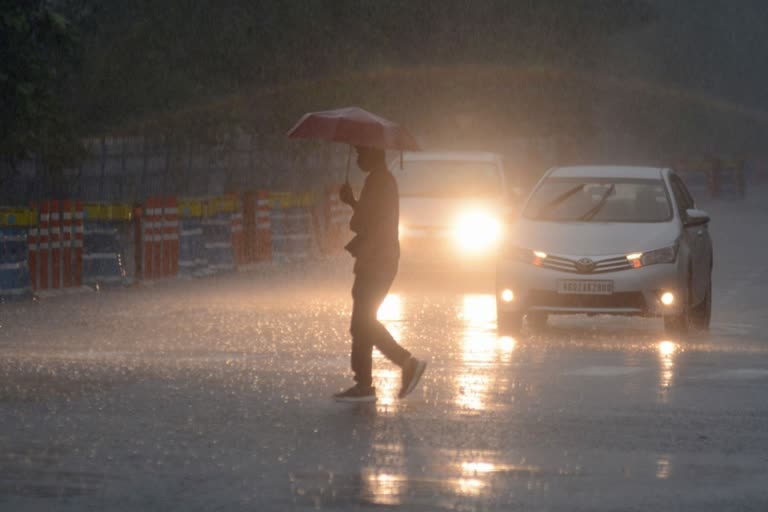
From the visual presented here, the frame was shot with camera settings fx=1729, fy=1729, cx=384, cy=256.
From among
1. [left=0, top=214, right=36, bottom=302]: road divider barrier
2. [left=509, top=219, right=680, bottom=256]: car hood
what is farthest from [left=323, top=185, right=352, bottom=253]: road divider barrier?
[left=509, top=219, right=680, bottom=256]: car hood

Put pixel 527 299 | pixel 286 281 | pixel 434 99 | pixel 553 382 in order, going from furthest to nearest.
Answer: pixel 434 99 < pixel 286 281 < pixel 527 299 < pixel 553 382

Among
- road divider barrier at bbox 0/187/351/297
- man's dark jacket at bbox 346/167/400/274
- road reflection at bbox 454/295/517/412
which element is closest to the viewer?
man's dark jacket at bbox 346/167/400/274

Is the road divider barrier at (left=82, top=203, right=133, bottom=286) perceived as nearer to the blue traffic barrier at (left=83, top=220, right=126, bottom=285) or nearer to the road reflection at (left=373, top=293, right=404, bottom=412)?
the blue traffic barrier at (left=83, top=220, right=126, bottom=285)

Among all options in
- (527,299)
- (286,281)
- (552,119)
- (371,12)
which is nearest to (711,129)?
(552,119)

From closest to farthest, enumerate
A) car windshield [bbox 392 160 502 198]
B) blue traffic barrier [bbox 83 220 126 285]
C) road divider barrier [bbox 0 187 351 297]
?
road divider barrier [bbox 0 187 351 297] < blue traffic barrier [bbox 83 220 126 285] < car windshield [bbox 392 160 502 198]

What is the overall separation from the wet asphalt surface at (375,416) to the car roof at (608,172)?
60.9 inches

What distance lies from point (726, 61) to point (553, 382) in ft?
303

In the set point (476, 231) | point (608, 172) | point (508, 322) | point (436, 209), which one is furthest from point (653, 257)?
point (436, 209)

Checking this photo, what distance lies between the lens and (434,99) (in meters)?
46.2

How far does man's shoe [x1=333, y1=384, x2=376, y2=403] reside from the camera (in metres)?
11.5

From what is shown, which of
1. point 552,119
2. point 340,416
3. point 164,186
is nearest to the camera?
point 340,416

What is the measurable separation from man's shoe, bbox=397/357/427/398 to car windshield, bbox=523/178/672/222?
6124mm

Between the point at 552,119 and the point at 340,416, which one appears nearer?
the point at 340,416

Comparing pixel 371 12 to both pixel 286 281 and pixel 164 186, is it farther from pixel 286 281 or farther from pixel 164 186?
pixel 286 281
